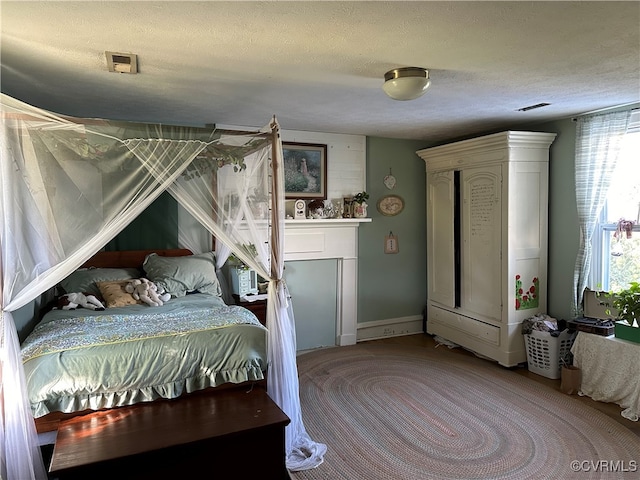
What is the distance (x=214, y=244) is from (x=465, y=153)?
268cm

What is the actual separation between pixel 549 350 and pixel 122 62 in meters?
3.95

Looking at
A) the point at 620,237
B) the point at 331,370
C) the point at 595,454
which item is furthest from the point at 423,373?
the point at 620,237

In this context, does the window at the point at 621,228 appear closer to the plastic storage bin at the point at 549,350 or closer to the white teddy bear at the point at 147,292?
the plastic storage bin at the point at 549,350

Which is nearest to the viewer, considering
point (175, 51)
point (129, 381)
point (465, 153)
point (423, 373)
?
point (175, 51)

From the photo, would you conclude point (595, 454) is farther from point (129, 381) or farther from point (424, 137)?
point (424, 137)

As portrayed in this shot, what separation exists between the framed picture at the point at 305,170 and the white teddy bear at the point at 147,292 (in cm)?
171

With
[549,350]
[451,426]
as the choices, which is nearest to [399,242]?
[549,350]

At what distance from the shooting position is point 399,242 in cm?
529

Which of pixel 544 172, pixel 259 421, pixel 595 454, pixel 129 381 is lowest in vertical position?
pixel 595 454

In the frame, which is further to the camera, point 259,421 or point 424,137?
point 424,137

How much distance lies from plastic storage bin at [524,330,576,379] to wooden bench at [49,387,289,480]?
8.65 feet

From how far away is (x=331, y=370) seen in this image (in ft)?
13.7

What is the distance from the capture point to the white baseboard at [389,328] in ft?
16.8

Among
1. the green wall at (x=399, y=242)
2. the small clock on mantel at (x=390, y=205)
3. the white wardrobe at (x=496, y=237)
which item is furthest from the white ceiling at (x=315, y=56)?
the small clock on mantel at (x=390, y=205)
